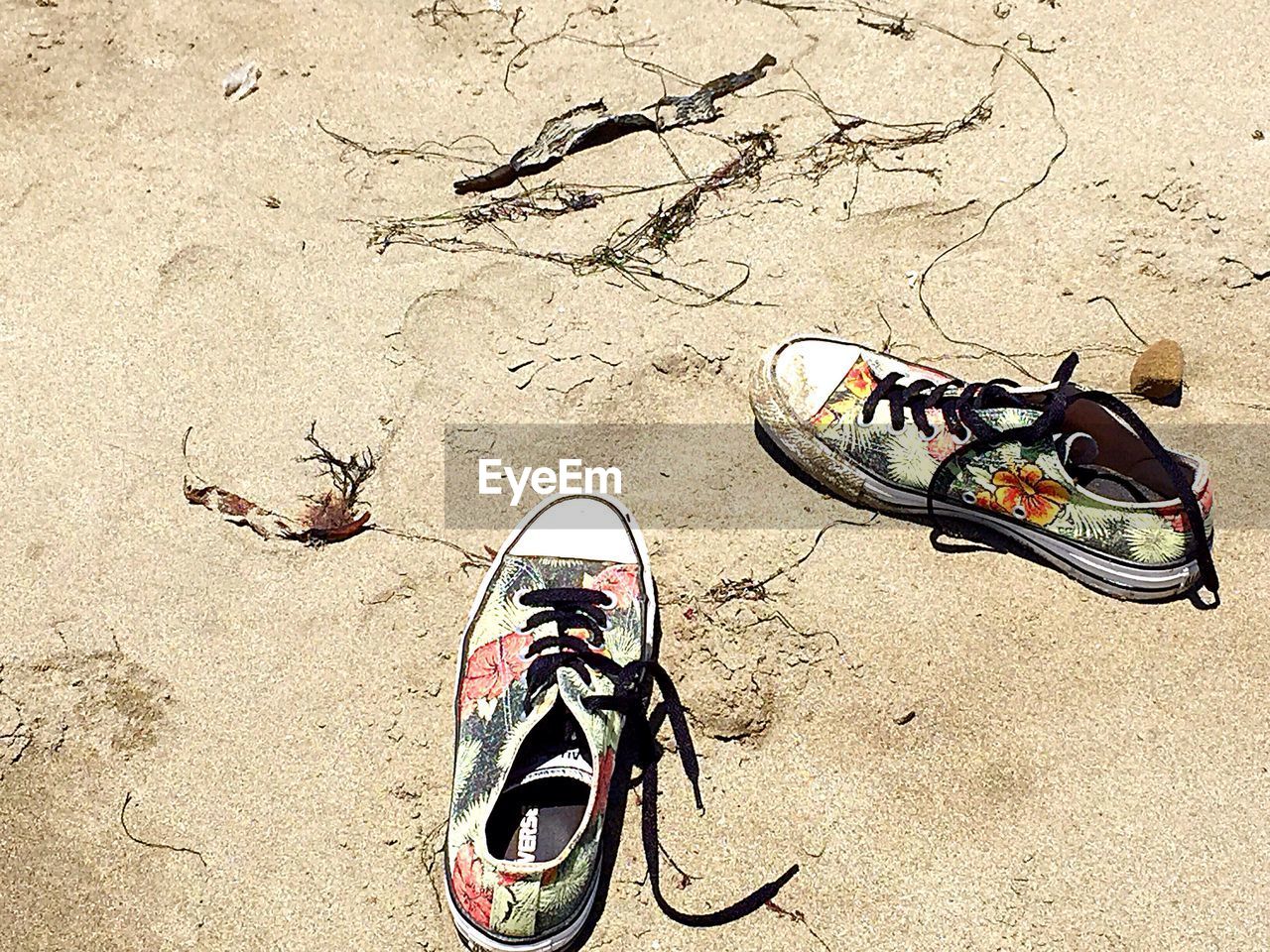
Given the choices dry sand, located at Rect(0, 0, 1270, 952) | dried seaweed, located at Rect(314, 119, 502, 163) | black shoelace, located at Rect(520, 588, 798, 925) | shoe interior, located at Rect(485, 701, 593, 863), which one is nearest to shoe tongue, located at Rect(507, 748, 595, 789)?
shoe interior, located at Rect(485, 701, 593, 863)

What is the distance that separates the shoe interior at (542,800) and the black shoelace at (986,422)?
1.01 metres

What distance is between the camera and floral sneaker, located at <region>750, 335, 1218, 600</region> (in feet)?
6.85

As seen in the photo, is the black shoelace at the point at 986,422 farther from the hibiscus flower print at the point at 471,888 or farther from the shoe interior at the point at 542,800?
the hibiscus flower print at the point at 471,888

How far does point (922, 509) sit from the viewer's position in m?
2.30

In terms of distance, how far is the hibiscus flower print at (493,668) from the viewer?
2.04 m

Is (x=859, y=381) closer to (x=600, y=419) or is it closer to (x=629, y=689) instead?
(x=600, y=419)

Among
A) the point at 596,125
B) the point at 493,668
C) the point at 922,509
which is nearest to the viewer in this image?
the point at 493,668

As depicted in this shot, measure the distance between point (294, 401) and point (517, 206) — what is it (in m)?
0.87

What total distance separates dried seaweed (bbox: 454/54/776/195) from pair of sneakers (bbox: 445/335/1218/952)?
38.8 inches

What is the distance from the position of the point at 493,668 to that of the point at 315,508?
659mm

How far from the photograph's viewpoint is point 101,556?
2326mm

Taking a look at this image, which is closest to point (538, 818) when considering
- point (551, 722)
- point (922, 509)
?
point (551, 722)

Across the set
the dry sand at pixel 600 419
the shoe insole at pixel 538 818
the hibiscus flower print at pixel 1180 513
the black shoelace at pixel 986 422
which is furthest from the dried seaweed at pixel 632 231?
the shoe insole at pixel 538 818

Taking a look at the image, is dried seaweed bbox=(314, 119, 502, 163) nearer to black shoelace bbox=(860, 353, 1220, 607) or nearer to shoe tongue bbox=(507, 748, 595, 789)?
black shoelace bbox=(860, 353, 1220, 607)
